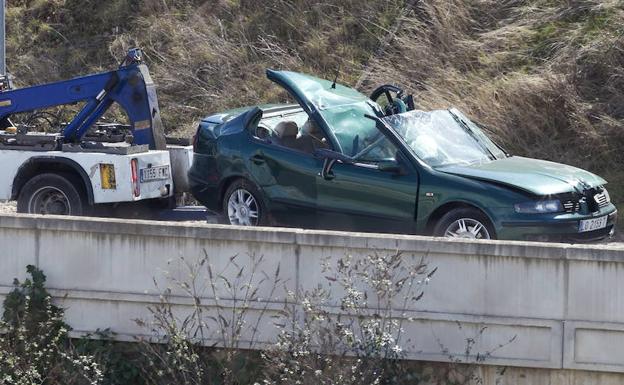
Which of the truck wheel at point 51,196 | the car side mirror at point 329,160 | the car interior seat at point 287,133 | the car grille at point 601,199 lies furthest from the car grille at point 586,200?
the truck wheel at point 51,196

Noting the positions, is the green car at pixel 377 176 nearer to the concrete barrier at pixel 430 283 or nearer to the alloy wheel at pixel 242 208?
the alloy wheel at pixel 242 208

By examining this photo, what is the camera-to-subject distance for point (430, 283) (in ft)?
27.6

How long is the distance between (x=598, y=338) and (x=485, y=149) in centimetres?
362

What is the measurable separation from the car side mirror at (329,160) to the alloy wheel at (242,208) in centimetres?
94

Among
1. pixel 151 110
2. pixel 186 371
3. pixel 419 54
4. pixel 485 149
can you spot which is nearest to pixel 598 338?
pixel 186 371

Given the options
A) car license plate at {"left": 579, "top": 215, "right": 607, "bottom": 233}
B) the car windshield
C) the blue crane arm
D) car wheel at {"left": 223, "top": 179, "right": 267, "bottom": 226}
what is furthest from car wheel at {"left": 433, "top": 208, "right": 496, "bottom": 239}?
the blue crane arm

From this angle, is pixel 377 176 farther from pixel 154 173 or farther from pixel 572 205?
pixel 154 173

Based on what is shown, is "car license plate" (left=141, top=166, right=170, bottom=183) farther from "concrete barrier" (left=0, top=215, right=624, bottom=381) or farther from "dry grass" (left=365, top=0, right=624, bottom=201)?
"dry grass" (left=365, top=0, right=624, bottom=201)

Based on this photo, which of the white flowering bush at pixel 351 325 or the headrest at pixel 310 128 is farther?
the headrest at pixel 310 128

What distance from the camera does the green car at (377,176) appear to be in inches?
404

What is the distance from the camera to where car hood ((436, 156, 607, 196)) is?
33.8ft

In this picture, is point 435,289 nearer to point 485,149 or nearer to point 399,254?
point 399,254

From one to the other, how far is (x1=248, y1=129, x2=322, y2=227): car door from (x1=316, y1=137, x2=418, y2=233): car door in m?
0.12

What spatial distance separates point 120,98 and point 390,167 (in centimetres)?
359
